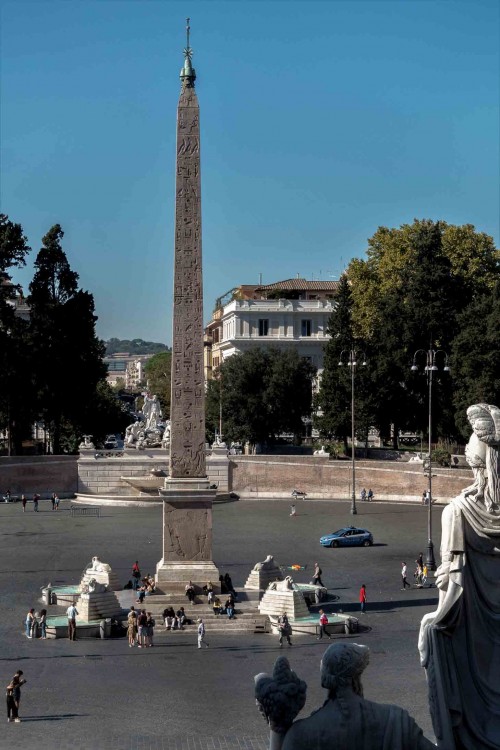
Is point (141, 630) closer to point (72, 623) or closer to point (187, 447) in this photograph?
point (72, 623)

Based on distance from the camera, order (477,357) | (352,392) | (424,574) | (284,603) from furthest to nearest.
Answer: (477,357), (352,392), (424,574), (284,603)

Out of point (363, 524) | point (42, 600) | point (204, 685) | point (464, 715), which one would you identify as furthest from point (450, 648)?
point (363, 524)

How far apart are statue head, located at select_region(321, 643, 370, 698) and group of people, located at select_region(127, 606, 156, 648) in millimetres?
18180

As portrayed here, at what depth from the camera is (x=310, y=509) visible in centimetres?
4669

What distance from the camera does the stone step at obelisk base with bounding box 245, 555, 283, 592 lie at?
27.2 meters

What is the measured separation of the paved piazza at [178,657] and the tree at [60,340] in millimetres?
13345

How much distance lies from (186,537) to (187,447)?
180cm

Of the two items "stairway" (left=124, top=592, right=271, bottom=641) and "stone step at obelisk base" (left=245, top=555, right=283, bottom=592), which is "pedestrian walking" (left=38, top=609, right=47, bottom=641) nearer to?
"stairway" (left=124, top=592, right=271, bottom=641)

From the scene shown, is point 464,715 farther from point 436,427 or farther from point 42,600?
point 436,427

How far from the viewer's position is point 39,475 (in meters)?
50.5

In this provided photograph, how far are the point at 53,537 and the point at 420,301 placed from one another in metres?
21.6

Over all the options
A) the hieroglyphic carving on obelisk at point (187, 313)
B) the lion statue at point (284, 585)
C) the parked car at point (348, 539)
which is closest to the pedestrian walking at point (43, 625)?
the hieroglyphic carving on obelisk at point (187, 313)

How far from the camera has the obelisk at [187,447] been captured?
25172 millimetres

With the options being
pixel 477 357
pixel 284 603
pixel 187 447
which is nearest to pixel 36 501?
pixel 477 357
